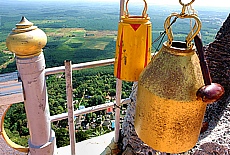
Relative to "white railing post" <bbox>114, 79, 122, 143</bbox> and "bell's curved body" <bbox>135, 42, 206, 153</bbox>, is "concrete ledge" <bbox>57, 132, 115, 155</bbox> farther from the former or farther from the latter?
"bell's curved body" <bbox>135, 42, 206, 153</bbox>

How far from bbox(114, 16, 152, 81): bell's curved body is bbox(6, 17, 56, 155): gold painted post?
36 cm

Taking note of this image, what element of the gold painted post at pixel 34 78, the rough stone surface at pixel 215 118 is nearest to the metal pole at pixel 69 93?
the gold painted post at pixel 34 78

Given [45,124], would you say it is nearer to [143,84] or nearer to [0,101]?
[0,101]

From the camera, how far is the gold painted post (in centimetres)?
87

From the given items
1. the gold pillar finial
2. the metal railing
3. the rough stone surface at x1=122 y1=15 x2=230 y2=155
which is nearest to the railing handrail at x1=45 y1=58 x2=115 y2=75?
the metal railing

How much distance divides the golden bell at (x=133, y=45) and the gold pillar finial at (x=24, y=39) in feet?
1.20

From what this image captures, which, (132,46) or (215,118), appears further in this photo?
(215,118)

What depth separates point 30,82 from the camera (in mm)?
970

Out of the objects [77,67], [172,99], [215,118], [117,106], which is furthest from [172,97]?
[215,118]

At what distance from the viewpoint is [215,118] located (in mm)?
1680

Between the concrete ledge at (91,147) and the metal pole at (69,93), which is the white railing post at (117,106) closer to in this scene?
the concrete ledge at (91,147)

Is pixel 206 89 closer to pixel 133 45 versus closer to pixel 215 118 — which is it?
pixel 133 45

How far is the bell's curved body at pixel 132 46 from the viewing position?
962 mm

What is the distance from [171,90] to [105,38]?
19.5 metres
